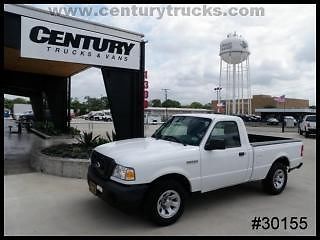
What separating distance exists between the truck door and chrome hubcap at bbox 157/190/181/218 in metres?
0.62

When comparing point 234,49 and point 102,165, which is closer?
point 102,165

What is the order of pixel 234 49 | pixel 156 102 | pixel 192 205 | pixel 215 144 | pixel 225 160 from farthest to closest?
pixel 156 102
pixel 234 49
pixel 192 205
pixel 225 160
pixel 215 144

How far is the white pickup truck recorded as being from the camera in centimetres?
475

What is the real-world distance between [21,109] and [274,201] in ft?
189

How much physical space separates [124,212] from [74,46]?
548 cm

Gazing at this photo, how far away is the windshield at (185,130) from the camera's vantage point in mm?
5648

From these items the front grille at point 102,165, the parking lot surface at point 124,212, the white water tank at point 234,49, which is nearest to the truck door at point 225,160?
the parking lot surface at point 124,212

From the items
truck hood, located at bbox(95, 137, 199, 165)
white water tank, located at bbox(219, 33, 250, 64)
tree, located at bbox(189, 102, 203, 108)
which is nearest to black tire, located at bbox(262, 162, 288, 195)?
truck hood, located at bbox(95, 137, 199, 165)

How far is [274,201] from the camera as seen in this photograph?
6340 mm

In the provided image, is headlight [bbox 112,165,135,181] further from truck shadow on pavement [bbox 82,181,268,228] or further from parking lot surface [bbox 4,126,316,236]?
parking lot surface [bbox 4,126,316,236]

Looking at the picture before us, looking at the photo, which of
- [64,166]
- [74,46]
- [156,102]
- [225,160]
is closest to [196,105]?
[156,102]

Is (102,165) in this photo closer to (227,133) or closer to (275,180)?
(227,133)

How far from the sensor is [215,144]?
5395 mm

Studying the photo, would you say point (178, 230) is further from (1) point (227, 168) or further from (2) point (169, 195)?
(1) point (227, 168)
